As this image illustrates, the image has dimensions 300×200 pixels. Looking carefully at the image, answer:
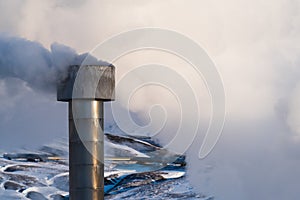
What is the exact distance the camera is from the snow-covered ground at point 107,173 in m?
38.8

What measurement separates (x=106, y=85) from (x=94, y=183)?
2.70 meters

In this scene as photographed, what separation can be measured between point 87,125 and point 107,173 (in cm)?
2177

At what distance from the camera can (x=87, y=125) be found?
1866 centimetres

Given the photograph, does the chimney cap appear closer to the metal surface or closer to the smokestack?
the smokestack

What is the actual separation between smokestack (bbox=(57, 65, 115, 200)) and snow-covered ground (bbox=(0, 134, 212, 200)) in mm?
18758

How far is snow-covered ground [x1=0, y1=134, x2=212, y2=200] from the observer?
127ft

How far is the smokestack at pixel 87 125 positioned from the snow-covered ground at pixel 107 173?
1876cm

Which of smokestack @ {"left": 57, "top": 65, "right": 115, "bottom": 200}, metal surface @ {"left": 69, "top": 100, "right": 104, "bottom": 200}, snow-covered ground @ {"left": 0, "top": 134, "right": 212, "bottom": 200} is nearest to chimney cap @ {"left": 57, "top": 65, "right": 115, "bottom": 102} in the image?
smokestack @ {"left": 57, "top": 65, "right": 115, "bottom": 200}

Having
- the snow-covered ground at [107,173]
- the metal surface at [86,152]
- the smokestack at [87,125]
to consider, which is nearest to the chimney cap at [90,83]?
the smokestack at [87,125]

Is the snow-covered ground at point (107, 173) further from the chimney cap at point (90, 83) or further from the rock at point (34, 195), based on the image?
the chimney cap at point (90, 83)

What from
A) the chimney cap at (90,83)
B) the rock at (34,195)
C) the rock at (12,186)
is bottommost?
the rock at (34,195)

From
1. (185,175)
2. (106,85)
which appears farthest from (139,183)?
(106,85)

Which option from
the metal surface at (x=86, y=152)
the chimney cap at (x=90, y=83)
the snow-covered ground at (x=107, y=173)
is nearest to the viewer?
the metal surface at (x=86, y=152)

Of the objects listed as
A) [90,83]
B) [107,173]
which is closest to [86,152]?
[90,83]
